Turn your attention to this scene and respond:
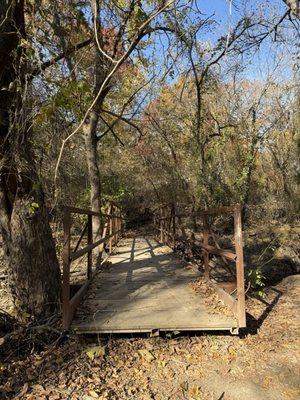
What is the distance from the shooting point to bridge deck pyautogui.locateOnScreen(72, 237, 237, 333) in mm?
5449

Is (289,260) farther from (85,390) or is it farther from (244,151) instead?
(85,390)

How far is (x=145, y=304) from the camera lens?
6395 millimetres

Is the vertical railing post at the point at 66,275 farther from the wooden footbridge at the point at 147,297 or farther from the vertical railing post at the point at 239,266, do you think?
the vertical railing post at the point at 239,266

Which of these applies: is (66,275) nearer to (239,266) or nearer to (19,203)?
(19,203)

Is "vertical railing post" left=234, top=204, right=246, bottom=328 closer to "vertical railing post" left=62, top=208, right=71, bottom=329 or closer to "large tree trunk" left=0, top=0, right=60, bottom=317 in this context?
"vertical railing post" left=62, top=208, right=71, bottom=329

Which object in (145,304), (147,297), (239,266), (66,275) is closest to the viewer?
(66,275)

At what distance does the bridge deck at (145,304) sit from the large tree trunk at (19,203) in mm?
656

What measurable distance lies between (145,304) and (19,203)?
217 centimetres

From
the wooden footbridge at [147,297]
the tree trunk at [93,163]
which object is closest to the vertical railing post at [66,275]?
the wooden footbridge at [147,297]

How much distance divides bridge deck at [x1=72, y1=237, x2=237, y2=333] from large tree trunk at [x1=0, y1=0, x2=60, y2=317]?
2.15 feet

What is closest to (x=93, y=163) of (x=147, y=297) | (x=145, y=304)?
(x=147, y=297)

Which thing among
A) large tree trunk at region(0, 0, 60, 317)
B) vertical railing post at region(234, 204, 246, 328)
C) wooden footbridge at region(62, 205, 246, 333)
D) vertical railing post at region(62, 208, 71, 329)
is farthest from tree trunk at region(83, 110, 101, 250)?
vertical railing post at region(234, 204, 246, 328)

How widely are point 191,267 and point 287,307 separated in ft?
8.96

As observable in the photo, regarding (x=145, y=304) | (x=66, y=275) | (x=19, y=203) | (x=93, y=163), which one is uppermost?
(x=93, y=163)
